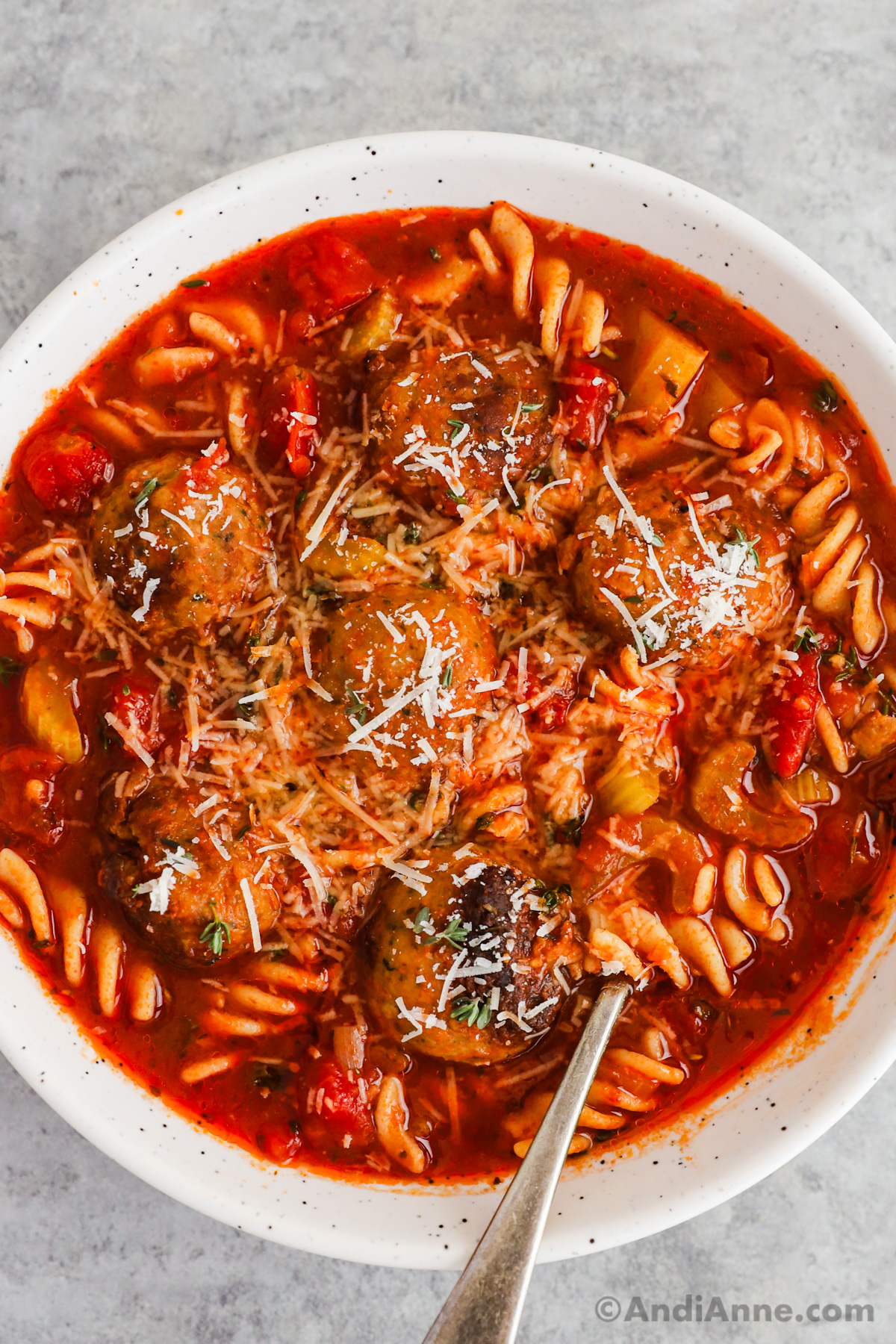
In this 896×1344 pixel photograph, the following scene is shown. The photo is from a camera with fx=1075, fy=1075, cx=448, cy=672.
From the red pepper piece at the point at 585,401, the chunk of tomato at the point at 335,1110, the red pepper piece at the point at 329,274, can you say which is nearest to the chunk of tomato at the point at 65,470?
the red pepper piece at the point at 329,274

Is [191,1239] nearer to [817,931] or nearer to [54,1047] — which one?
[54,1047]

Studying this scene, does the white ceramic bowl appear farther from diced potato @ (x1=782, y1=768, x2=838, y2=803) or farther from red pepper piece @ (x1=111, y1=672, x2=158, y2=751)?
red pepper piece @ (x1=111, y1=672, x2=158, y2=751)

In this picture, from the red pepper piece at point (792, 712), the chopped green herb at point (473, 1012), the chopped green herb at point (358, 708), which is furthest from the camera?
the red pepper piece at point (792, 712)

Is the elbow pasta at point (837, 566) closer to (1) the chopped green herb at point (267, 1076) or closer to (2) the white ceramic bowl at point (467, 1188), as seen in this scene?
(2) the white ceramic bowl at point (467, 1188)

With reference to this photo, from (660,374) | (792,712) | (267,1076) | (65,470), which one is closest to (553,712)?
(792,712)

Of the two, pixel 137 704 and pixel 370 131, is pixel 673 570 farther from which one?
pixel 370 131

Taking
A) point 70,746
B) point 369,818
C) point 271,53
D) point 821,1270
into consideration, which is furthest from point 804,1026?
point 271,53

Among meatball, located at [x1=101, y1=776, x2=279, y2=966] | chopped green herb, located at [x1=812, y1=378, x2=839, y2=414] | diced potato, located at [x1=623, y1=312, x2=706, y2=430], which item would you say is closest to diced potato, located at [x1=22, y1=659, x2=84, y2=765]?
meatball, located at [x1=101, y1=776, x2=279, y2=966]
